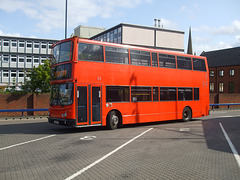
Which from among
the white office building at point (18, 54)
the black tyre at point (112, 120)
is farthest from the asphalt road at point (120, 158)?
the white office building at point (18, 54)

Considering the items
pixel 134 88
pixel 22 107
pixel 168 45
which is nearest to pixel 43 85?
pixel 22 107

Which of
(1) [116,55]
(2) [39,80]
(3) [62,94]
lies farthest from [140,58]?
(2) [39,80]

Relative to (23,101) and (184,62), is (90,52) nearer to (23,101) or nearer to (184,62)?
(184,62)

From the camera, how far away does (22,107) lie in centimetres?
2273

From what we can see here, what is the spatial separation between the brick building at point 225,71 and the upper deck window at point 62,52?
54.1 meters

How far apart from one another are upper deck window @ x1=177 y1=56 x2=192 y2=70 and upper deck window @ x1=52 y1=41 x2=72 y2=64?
7805mm

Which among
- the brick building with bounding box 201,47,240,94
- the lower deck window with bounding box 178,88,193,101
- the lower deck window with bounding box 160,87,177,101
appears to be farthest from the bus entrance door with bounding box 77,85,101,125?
the brick building with bounding box 201,47,240,94

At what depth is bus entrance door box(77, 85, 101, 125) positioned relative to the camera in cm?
1201

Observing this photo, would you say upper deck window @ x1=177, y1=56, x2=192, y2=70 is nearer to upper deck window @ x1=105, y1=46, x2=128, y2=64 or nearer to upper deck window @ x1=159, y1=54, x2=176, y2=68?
upper deck window @ x1=159, y1=54, x2=176, y2=68

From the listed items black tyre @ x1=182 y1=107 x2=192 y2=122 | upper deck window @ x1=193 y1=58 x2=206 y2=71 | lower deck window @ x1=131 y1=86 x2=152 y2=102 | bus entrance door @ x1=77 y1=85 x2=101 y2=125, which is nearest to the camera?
bus entrance door @ x1=77 y1=85 x2=101 y2=125

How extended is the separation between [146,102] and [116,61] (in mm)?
3157

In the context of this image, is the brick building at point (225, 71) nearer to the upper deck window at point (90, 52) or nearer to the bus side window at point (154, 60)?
the bus side window at point (154, 60)

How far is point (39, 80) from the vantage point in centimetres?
2541

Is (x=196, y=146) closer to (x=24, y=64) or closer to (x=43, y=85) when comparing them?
(x=43, y=85)
